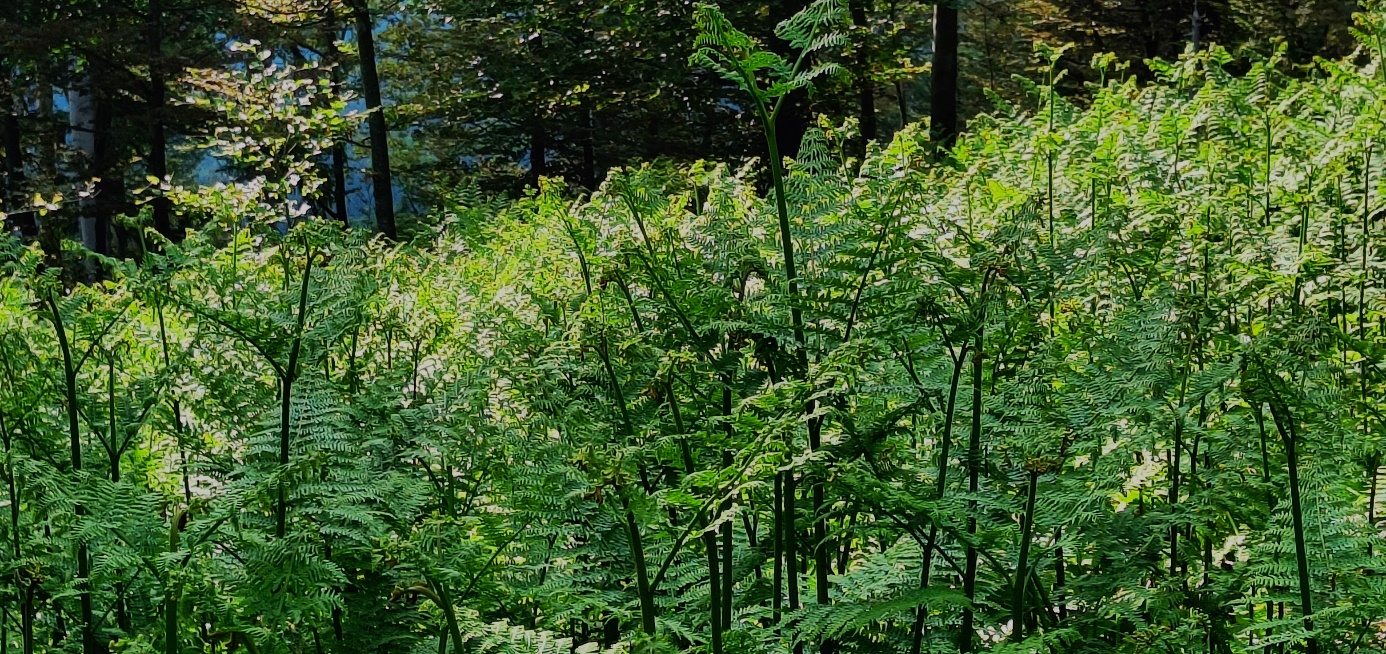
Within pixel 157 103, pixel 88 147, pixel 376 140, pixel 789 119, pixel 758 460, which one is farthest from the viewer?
pixel 88 147

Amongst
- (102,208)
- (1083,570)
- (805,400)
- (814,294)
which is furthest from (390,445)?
(102,208)

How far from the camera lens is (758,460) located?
159 cm

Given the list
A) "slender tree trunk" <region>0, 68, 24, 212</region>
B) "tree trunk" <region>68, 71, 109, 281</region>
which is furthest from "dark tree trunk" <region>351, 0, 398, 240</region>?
"slender tree trunk" <region>0, 68, 24, 212</region>

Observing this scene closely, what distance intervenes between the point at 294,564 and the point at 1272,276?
1859 mm

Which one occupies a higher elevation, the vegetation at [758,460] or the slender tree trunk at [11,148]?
the slender tree trunk at [11,148]

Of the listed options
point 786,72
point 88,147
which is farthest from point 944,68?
point 88,147

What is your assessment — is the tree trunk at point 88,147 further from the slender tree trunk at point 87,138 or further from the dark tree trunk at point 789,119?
the dark tree trunk at point 789,119

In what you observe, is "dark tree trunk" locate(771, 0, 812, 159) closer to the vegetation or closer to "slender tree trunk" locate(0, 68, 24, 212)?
"slender tree trunk" locate(0, 68, 24, 212)

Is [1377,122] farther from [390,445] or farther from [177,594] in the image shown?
[177,594]

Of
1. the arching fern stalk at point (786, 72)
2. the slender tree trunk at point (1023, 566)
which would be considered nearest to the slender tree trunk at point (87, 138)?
the arching fern stalk at point (786, 72)

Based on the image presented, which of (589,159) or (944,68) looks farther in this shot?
(589,159)

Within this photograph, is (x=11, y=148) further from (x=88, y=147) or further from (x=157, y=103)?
(x=157, y=103)

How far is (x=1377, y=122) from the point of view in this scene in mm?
3717

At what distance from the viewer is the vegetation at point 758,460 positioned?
1.80m
